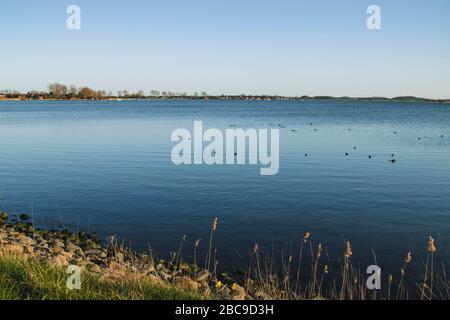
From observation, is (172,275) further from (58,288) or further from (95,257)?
(58,288)

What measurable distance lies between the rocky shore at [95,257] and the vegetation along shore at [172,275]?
0.10ft

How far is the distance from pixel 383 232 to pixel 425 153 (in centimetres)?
3115

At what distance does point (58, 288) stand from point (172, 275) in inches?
271

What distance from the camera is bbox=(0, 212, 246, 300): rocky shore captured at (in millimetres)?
12836

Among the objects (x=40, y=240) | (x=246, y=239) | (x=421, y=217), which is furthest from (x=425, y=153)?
(x=40, y=240)

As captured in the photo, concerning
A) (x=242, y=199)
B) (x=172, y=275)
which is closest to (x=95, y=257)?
(x=172, y=275)

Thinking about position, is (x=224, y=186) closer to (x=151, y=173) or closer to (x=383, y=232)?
(x=151, y=173)

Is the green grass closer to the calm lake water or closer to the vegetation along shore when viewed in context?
the vegetation along shore

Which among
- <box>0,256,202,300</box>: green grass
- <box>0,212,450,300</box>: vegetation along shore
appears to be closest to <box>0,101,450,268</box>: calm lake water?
<box>0,212,450,300</box>: vegetation along shore

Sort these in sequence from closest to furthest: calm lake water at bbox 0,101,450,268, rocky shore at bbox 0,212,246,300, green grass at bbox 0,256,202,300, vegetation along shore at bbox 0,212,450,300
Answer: green grass at bbox 0,256,202,300 → vegetation along shore at bbox 0,212,450,300 → rocky shore at bbox 0,212,246,300 → calm lake water at bbox 0,101,450,268

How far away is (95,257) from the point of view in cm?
1652

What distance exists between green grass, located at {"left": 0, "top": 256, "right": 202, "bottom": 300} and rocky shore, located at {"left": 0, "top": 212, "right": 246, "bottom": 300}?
5.45ft
